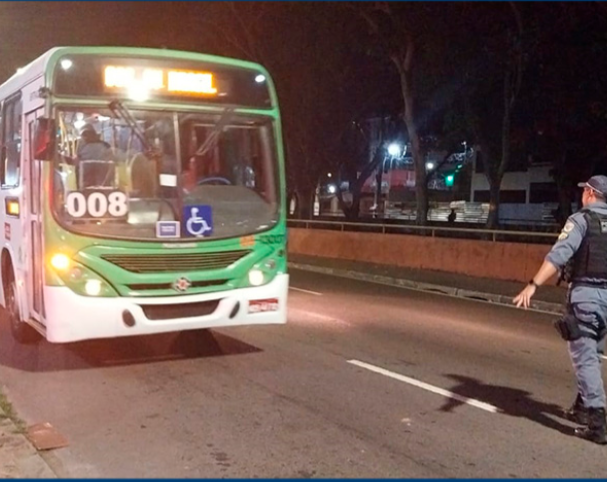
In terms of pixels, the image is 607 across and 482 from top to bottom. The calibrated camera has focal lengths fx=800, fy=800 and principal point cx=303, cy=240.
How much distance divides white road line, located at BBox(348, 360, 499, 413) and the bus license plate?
3.69ft

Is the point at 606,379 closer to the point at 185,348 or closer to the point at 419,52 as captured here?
the point at 185,348

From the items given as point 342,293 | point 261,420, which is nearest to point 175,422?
point 261,420

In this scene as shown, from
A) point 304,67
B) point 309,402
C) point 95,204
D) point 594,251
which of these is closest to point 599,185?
point 594,251

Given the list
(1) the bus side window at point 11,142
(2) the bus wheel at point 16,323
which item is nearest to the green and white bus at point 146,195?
(1) the bus side window at point 11,142

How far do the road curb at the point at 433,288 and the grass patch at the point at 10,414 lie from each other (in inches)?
390

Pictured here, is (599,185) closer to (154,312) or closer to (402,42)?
(154,312)

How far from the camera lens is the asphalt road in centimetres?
568

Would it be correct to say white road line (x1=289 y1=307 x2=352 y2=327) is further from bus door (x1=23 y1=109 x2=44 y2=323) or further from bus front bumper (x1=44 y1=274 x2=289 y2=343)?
bus door (x1=23 y1=109 x2=44 y2=323)

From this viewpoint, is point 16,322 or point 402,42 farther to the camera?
point 402,42

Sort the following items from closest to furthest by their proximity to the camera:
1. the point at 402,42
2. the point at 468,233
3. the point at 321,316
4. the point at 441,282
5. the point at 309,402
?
the point at 309,402, the point at 321,316, the point at 441,282, the point at 468,233, the point at 402,42

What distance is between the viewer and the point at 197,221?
819 cm

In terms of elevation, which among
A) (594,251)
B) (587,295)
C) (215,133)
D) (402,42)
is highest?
(402,42)

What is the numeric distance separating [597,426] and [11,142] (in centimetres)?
715

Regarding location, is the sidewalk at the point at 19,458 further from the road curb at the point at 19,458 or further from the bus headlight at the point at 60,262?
the bus headlight at the point at 60,262
